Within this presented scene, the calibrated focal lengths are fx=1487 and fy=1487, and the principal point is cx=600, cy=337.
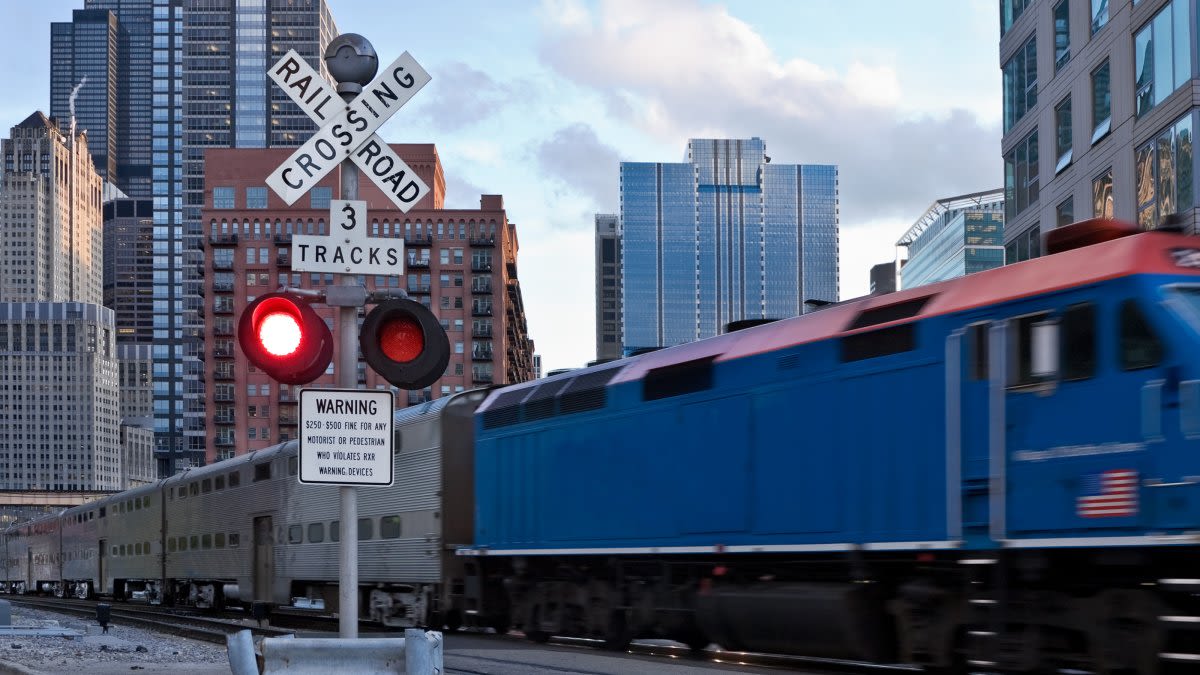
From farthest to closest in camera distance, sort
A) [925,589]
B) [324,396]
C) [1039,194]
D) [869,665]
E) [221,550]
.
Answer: [1039,194] < [221,550] < [869,665] < [925,589] < [324,396]

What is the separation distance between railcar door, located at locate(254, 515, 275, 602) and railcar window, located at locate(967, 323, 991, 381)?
23.0m

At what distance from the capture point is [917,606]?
14.5 meters

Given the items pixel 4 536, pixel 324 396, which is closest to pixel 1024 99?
pixel 324 396

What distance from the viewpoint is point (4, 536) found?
3167 inches

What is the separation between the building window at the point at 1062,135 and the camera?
43.6 meters

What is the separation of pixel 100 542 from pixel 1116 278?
1911 inches

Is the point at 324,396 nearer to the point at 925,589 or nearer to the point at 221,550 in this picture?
the point at 925,589

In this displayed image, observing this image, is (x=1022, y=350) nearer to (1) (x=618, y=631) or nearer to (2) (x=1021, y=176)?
(1) (x=618, y=631)

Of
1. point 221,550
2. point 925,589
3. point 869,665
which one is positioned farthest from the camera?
point 221,550

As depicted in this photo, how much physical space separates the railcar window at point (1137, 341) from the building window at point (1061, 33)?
110ft

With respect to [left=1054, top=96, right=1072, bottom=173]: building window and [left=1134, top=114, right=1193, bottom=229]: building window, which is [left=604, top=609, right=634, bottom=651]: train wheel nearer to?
[left=1134, top=114, right=1193, bottom=229]: building window

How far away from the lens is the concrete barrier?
→ 8.56m

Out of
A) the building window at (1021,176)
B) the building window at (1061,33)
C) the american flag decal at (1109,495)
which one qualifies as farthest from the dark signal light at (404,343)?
the building window at (1021,176)

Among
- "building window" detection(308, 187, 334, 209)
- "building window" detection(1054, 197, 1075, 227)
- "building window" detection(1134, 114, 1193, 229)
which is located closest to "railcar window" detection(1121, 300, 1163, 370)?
"building window" detection(1134, 114, 1193, 229)
